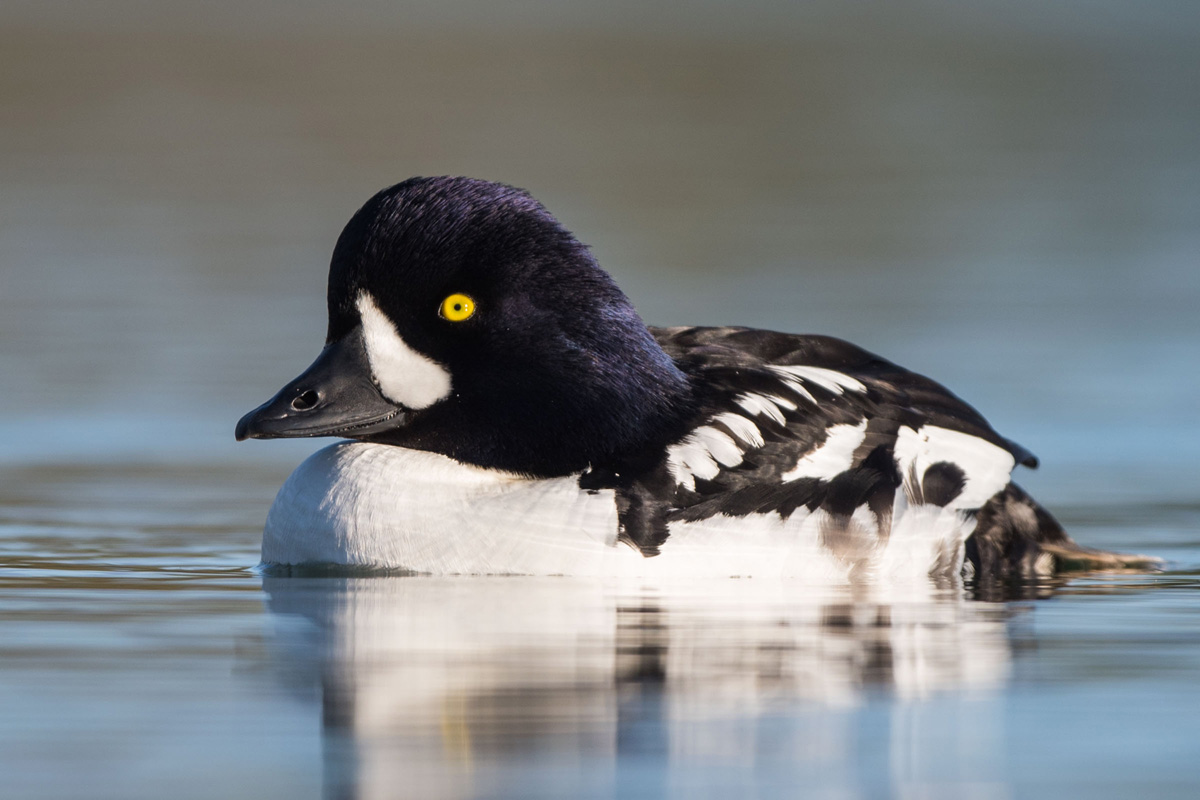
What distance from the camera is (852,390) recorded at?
6832mm

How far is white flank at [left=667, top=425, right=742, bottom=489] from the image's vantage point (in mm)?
6176

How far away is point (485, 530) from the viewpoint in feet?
20.0

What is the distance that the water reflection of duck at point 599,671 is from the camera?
398cm

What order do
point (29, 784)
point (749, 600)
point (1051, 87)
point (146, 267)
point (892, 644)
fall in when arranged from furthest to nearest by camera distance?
point (1051, 87) → point (146, 267) → point (749, 600) → point (892, 644) → point (29, 784)

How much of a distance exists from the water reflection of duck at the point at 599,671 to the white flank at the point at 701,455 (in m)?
0.33

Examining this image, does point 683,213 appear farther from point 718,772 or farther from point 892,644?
point 718,772

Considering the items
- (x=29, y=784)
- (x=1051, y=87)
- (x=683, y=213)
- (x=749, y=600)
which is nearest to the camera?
(x=29, y=784)

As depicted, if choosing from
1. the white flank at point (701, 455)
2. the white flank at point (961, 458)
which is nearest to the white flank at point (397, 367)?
the white flank at point (701, 455)

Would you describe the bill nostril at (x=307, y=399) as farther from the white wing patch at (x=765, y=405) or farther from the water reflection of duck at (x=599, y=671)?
the white wing patch at (x=765, y=405)

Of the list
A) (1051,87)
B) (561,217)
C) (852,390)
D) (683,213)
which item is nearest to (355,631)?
(852,390)

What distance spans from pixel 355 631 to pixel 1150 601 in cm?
230

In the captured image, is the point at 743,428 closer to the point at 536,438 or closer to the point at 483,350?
the point at 536,438

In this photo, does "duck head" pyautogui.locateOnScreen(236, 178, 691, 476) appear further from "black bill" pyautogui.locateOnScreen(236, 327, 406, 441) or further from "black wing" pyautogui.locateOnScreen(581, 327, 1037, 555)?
"black wing" pyautogui.locateOnScreen(581, 327, 1037, 555)

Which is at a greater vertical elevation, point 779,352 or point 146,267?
point 146,267
